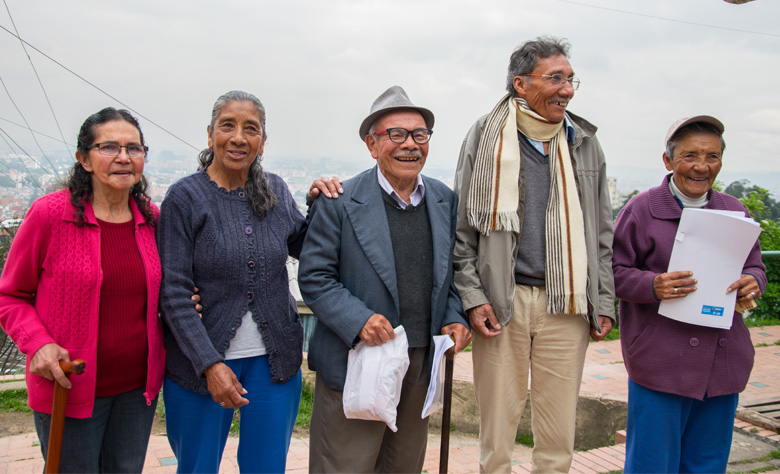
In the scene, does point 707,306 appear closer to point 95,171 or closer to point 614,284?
Result: point 614,284

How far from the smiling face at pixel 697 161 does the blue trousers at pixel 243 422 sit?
2164 mm

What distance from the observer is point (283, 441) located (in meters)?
2.60

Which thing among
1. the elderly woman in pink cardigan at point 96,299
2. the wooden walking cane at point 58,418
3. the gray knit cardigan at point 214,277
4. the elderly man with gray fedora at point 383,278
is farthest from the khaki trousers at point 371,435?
the wooden walking cane at point 58,418

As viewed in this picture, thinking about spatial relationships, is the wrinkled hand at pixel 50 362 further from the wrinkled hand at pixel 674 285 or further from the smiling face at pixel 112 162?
the wrinkled hand at pixel 674 285

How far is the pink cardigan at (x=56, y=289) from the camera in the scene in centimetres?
221

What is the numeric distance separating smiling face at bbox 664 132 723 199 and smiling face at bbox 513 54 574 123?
2.08 feet

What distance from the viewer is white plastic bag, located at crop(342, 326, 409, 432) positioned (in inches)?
94.3

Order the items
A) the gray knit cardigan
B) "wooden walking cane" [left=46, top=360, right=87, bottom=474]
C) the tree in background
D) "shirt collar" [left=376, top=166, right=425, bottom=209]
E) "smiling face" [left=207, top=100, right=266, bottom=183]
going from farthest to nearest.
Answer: the tree in background → "shirt collar" [left=376, top=166, right=425, bottom=209] → "smiling face" [left=207, top=100, right=266, bottom=183] → the gray knit cardigan → "wooden walking cane" [left=46, top=360, right=87, bottom=474]

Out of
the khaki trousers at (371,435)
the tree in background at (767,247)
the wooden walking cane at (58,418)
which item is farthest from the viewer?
the tree in background at (767,247)

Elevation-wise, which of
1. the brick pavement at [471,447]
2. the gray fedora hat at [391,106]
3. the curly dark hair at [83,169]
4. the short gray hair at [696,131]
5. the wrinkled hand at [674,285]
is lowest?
the brick pavement at [471,447]

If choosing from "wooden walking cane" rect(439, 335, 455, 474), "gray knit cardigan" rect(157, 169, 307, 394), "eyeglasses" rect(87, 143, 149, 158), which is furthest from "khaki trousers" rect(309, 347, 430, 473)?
"eyeglasses" rect(87, 143, 149, 158)

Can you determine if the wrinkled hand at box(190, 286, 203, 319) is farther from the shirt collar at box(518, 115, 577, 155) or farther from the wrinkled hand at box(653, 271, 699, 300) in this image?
the wrinkled hand at box(653, 271, 699, 300)

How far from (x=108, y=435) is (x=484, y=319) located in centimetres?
170

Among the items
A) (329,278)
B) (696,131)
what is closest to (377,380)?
(329,278)
